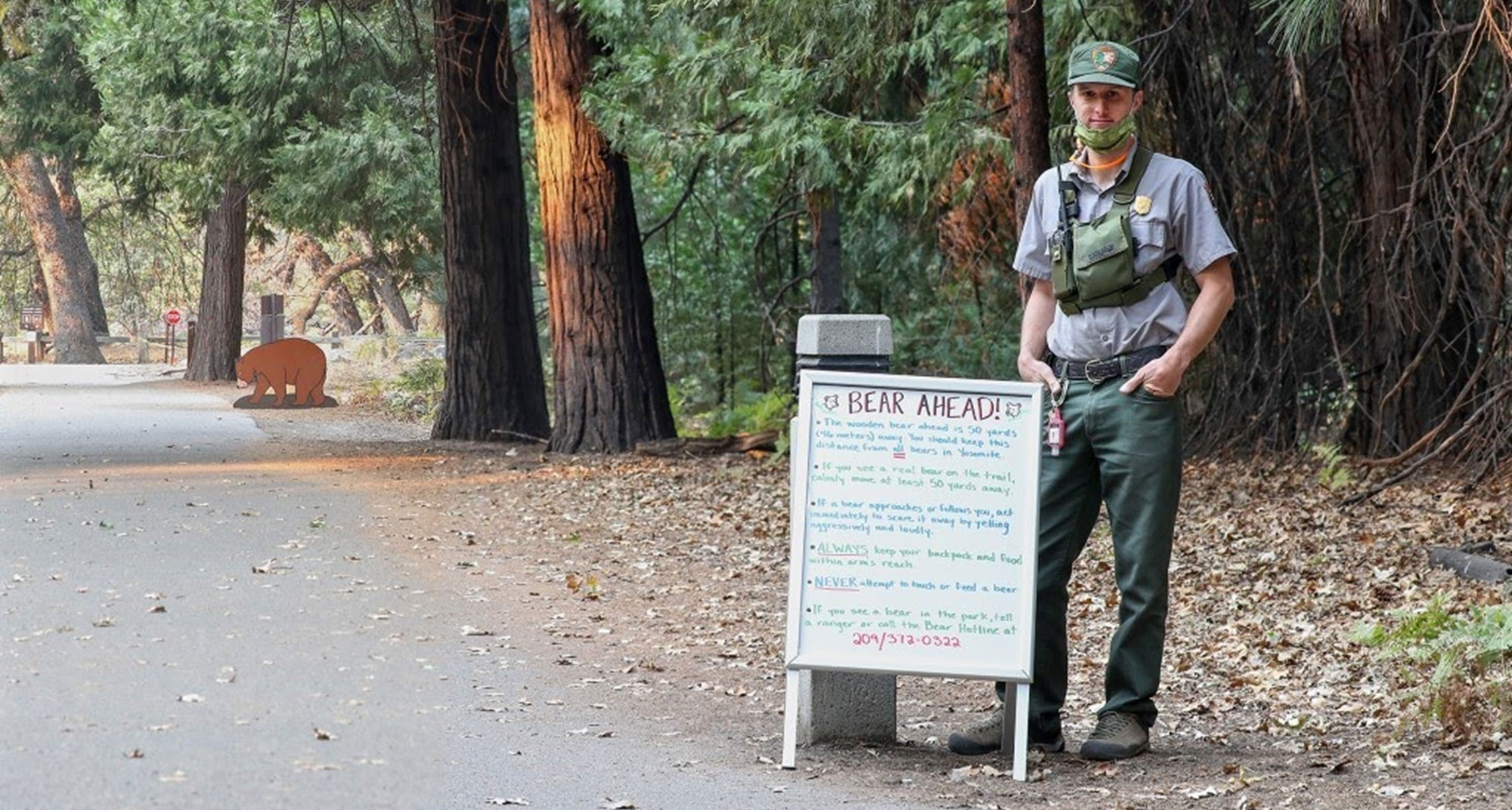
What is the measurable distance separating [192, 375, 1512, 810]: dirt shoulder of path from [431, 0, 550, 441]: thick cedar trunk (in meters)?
3.86

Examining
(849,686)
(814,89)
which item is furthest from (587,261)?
(849,686)

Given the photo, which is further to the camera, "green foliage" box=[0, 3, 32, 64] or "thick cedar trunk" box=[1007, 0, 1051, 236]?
"green foliage" box=[0, 3, 32, 64]

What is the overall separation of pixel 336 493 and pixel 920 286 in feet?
34.5

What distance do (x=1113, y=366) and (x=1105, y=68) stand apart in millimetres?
877

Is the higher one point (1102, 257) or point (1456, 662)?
point (1102, 257)

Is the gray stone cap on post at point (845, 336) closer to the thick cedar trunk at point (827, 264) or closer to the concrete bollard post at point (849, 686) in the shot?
the concrete bollard post at point (849, 686)

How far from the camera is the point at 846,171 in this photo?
17.6m

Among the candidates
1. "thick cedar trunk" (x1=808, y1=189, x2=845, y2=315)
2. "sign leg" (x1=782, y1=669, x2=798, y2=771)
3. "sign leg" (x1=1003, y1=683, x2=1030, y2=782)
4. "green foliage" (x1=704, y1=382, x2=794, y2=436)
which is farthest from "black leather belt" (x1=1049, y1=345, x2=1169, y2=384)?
"thick cedar trunk" (x1=808, y1=189, x2=845, y2=315)

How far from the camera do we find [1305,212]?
15172 mm

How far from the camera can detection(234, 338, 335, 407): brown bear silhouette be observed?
29875mm

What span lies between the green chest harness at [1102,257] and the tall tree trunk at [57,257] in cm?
5276

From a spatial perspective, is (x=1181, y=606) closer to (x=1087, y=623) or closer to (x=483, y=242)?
(x=1087, y=623)

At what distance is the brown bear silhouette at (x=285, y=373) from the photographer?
29.9m

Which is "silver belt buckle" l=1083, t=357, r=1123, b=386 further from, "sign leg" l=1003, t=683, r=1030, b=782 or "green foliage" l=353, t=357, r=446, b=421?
"green foliage" l=353, t=357, r=446, b=421
